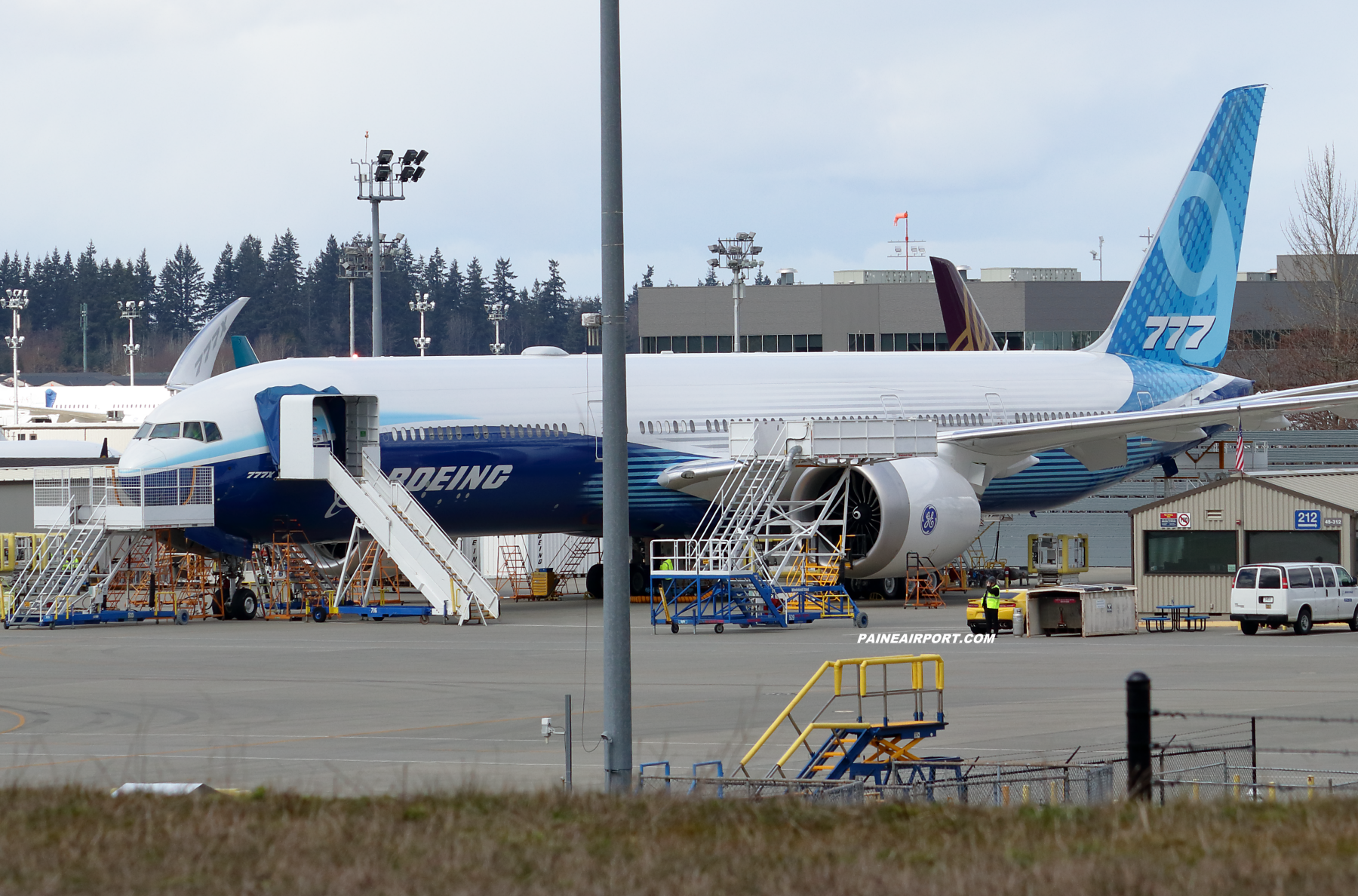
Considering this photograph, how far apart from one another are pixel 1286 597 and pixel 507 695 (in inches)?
578

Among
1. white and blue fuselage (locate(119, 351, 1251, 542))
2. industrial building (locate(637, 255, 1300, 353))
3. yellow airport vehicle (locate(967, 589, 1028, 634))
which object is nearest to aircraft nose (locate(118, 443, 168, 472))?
white and blue fuselage (locate(119, 351, 1251, 542))

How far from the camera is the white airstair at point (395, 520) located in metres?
→ 34.4

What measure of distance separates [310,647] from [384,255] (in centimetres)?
3305

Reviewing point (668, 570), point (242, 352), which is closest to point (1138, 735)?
point (668, 570)

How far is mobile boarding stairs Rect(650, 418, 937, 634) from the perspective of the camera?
33.3 m

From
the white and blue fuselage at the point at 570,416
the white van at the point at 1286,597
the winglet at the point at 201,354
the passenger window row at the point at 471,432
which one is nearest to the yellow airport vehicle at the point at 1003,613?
the white van at the point at 1286,597

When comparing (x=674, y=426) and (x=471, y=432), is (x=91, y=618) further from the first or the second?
(x=674, y=426)

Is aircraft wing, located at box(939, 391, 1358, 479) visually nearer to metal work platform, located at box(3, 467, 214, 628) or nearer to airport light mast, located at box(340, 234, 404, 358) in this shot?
metal work platform, located at box(3, 467, 214, 628)

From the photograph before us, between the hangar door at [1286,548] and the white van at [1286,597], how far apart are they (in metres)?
3.65

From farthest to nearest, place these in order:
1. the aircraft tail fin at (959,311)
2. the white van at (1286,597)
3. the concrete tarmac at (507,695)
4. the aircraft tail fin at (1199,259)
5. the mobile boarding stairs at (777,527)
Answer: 1. the aircraft tail fin at (959,311)
2. the aircraft tail fin at (1199,259)
3. the mobile boarding stairs at (777,527)
4. the white van at (1286,597)
5. the concrete tarmac at (507,695)

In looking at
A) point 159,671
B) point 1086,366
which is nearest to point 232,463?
point 159,671

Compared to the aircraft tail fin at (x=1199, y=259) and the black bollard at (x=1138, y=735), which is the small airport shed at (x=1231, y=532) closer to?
the aircraft tail fin at (x=1199, y=259)

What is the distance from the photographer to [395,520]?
114ft

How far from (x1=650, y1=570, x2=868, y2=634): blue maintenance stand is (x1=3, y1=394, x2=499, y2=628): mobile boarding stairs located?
3.74 meters
